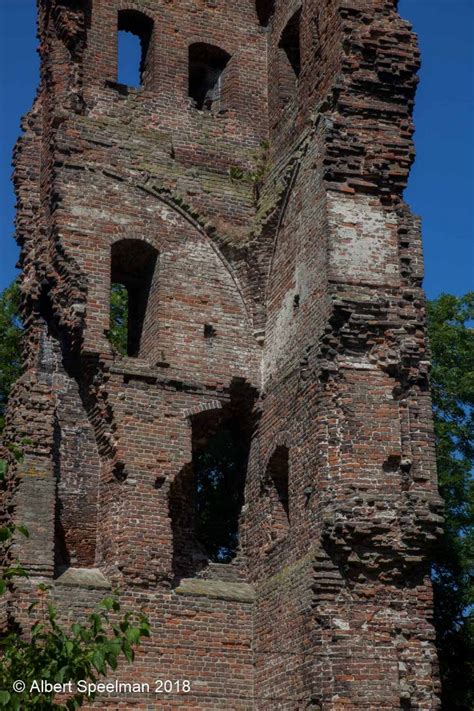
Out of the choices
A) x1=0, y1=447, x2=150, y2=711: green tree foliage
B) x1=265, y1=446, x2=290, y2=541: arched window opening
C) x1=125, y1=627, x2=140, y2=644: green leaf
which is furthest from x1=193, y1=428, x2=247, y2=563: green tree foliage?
x1=125, y1=627, x2=140, y2=644: green leaf

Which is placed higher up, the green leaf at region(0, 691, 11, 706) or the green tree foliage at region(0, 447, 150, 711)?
the green tree foliage at region(0, 447, 150, 711)

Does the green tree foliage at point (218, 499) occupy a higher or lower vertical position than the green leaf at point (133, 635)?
higher

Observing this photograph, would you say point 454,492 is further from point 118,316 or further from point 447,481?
point 118,316

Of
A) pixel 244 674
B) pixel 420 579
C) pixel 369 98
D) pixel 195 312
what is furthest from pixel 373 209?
pixel 244 674

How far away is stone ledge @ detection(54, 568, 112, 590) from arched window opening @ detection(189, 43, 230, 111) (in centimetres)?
738

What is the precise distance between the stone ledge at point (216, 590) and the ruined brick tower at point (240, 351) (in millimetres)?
34

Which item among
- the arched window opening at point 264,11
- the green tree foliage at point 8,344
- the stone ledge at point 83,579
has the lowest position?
the stone ledge at point 83,579

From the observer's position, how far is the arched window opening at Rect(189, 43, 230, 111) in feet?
60.9

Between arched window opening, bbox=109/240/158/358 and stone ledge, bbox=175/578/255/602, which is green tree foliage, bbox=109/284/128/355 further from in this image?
stone ledge, bbox=175/578/255/602

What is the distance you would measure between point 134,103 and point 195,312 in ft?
10.9

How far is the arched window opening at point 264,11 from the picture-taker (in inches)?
749

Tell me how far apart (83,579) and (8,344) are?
8.97 m

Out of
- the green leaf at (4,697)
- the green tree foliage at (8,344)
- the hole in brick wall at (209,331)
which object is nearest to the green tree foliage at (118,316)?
the green tree foliage at (8,344)

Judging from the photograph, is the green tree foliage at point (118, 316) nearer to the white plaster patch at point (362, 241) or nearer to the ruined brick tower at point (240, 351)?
the ruined brick tower at point (240, 351)
